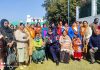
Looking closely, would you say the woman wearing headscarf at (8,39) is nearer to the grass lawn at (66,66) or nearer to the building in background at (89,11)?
the grass lawn at (66,66)

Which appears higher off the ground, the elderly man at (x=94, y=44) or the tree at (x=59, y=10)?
the tree at (x=59, y=10)

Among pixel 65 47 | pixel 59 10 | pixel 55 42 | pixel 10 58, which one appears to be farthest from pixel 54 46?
pixel 59 10

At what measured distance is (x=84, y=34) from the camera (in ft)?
45.5

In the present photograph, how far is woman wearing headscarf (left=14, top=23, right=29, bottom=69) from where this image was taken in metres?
12.2

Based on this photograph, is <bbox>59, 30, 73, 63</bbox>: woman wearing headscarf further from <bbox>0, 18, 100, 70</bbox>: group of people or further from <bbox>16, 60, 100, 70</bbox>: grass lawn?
<bbox>16, 60, 100, 70</bbox>: grass lawn

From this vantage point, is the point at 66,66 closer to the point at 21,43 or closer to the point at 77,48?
the point at 77,48

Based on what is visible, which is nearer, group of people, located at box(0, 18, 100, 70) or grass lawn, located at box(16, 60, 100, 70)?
group of people, located at box(0, 18, 100, 70)

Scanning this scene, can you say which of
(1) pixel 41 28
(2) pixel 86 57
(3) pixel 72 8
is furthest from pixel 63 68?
(3) pixel 72 8

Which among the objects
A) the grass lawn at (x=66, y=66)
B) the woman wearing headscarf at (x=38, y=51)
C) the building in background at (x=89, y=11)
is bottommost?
the grass lawn at (x=66, y=66)

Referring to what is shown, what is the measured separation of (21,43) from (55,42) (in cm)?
172

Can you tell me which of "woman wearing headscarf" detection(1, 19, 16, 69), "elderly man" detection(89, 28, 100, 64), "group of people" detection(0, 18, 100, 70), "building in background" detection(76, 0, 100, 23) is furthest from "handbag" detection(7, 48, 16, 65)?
"building in background" detection(76, 0, 100, 23)

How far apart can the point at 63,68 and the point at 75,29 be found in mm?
2367

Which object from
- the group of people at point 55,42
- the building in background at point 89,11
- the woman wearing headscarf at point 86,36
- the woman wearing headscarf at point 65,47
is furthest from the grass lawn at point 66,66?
the building in background at point 89,11

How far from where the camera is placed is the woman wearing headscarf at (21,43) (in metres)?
12.2
